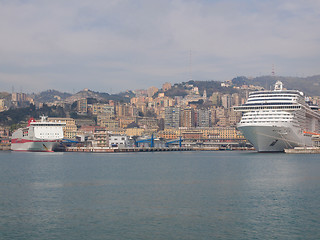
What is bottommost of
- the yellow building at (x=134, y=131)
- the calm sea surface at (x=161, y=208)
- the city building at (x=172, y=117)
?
the calm sea surface at (x=161, y=208)

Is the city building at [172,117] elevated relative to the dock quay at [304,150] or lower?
elevated

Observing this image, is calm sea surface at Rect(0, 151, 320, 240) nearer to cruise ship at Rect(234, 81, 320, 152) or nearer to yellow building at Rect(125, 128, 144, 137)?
cruise ship at Rect(234, 81, 320, 152)

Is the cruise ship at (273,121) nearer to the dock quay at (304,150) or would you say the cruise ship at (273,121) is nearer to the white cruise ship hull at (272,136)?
the white cruise ship hull at (272,136)

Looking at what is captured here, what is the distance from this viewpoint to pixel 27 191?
101 feet

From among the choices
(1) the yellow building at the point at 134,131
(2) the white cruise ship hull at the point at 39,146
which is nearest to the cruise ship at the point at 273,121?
(2) the white cruise ship hull at the point at 39,146

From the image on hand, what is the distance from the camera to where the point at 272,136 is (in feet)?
219

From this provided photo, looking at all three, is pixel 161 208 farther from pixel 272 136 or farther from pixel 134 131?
pixel 134 131

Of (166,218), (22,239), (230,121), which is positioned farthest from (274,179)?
(230,121)

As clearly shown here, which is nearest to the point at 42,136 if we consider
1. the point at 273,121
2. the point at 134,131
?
the point at 273,121

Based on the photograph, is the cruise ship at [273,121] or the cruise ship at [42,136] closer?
the cruise ship at [273,121]

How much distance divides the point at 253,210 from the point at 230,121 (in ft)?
566

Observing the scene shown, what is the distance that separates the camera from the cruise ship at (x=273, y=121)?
65.5 meters

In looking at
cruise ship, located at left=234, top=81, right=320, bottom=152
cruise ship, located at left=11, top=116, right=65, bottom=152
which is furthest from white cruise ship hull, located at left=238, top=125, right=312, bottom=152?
cruise ship, located at left=11, top=116, right=65, bottom=152

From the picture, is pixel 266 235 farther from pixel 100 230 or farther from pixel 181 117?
pixel 181 117
